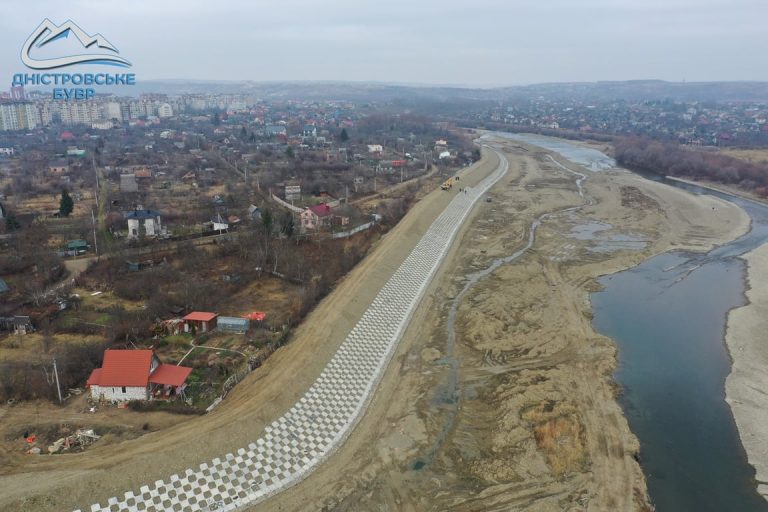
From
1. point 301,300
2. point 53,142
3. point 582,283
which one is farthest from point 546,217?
point 53,142

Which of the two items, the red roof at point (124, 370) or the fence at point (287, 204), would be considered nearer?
the red roof at point (124, 370)

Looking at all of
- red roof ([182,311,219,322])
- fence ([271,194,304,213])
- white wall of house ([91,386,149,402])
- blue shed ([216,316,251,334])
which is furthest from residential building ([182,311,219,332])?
fence ([271,194,304,213])

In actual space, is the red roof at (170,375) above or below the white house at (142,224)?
below

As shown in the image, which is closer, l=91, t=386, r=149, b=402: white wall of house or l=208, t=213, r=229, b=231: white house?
l=91, t=386, r=149, b=402: white wall of house

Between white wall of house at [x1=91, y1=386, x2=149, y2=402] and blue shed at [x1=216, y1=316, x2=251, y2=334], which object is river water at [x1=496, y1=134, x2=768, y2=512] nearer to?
blue shed at [x1=216, y1=316, x2=251, y2=334]

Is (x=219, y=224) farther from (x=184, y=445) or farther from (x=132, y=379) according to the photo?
(x=184, y=445)

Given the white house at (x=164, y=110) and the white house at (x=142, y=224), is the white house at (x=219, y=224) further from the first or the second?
the white house at (x=164, y=110)

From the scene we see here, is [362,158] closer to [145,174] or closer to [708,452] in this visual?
[145,174]

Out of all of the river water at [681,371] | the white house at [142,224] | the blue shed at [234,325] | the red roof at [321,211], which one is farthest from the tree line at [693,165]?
the white house at [142,224]
